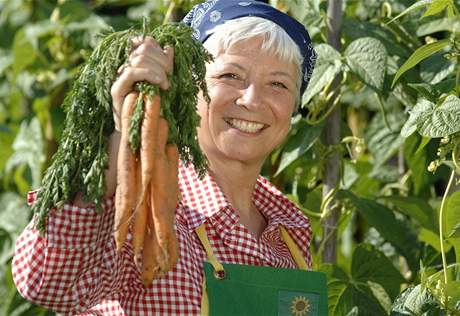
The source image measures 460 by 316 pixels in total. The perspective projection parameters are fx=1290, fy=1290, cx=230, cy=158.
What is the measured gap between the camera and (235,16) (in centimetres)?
217

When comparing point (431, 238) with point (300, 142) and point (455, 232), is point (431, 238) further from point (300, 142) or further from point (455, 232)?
point (455, 232)

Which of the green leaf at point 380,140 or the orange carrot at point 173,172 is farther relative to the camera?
the green leaf at point 380,140

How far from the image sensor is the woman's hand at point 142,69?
5.66ft

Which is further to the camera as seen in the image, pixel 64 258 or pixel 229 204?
pixel 229 204

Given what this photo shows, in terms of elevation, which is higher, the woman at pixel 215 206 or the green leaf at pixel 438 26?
the green leaf at pixel 438 26

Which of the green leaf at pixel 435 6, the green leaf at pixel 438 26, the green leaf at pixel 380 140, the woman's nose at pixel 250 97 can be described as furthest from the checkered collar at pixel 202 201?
the green leaf at pixel 380 140

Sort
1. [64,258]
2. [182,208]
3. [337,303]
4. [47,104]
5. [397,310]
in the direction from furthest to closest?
[47,104]
[337,303]
[397,310]
[182,208]
[64,258]

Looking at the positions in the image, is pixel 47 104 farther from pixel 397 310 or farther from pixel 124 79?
pixel 124 79

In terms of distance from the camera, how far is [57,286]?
1878 mm

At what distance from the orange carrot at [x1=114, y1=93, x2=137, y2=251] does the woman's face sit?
1.44 ft

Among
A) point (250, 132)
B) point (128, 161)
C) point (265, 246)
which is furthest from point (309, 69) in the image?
point (128, 161)

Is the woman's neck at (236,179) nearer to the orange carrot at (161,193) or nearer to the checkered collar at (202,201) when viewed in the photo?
the checkered collar at (202,201)

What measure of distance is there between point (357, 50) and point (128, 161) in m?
0.93

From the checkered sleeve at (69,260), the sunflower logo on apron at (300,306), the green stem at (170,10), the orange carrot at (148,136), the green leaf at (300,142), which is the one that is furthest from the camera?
the green stem at (170,10)
